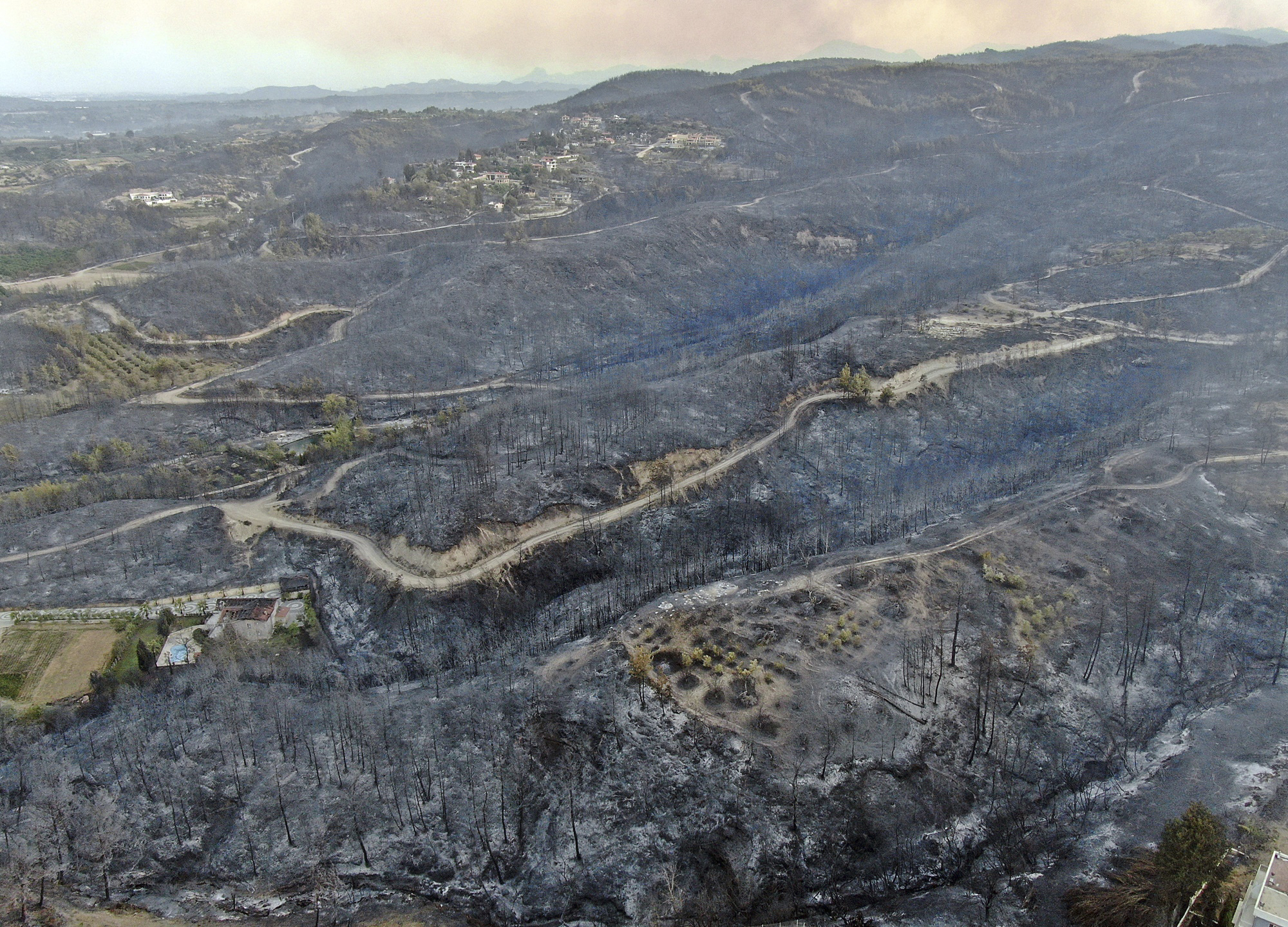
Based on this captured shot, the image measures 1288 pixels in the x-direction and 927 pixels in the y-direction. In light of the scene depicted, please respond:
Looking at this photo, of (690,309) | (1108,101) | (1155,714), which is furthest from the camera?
(1108,101)

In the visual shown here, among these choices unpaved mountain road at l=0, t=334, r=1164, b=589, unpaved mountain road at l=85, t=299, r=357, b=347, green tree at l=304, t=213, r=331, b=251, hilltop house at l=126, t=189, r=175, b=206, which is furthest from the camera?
hilltop house at l=126, t=189, r=175, b=206

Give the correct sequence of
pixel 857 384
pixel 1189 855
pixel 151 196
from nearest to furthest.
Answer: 1. pixel 1189 855
2. pixel 857 384
3. pixel 151 196

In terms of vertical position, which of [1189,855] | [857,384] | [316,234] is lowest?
[1189,855]

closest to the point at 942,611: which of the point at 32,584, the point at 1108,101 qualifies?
the point at 32,584

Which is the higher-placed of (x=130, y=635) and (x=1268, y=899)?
(x=1268, y=899)

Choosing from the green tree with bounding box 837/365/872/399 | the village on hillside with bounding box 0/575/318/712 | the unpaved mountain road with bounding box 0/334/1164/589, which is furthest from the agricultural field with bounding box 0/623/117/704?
the green tree with bounding box 837/365/872/399

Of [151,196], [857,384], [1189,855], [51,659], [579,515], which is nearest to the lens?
[1189,855]

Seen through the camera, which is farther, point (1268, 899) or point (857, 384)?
point (857, 384)

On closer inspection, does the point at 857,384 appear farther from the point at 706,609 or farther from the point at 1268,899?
the point at 1268,899

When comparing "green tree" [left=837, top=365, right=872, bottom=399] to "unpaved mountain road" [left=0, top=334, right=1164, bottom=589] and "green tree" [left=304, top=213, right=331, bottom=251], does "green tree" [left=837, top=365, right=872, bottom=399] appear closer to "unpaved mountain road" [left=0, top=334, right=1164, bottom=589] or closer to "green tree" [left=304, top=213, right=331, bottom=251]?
"unpaved mountain road" [left=0, top=334, right=1164, bottom=589]

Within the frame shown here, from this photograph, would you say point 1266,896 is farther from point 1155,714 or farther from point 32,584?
point 32,584

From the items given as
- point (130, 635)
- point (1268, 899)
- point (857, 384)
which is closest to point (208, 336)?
point (130, 635)
